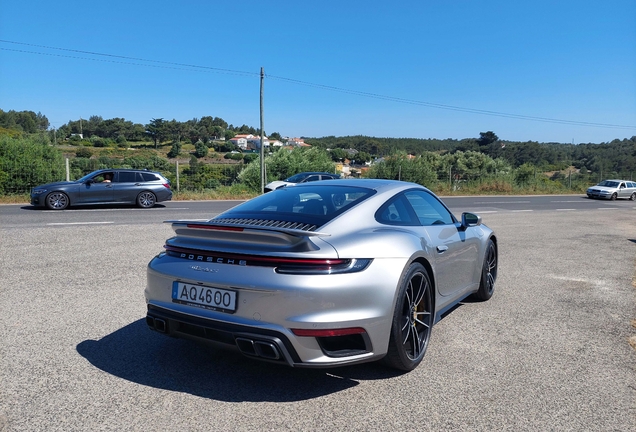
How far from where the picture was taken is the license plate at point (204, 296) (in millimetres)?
3208

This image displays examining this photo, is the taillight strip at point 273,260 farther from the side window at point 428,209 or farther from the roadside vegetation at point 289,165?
the roadside vegetation at point 289,165

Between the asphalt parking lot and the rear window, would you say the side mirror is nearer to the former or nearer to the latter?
the asphalt parking lot

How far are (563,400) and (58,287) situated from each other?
529 cm

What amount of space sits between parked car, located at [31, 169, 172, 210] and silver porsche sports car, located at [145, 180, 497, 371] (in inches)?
573

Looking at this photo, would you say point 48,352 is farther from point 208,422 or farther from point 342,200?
point 342,200

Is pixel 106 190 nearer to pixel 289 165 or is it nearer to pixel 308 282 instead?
pixel 289 165

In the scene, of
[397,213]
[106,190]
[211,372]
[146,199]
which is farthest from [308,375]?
[146,199]

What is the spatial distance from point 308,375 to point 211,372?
0.68 m

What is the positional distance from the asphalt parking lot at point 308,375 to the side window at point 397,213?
3.52 ft

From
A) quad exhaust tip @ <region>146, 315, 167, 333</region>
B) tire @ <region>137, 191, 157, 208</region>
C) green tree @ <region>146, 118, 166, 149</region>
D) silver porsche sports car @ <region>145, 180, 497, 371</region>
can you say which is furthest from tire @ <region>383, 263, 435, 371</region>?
green tree @ <region>146, 118, 166, 149</region>

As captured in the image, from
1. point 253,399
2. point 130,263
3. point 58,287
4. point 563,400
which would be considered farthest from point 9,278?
point 563,400

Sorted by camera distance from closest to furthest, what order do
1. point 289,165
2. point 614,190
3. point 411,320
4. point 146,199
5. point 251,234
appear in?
point 251,234 < point 411,320 < point 146,199 < point 289,165 < point 614,190

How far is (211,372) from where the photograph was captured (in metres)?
3.64

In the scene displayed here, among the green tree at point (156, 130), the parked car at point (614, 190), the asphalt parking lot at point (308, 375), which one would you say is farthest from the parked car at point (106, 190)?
the green tree at point (156, 130)
